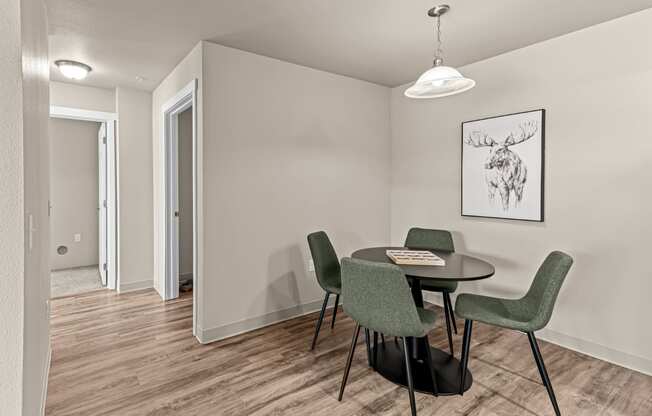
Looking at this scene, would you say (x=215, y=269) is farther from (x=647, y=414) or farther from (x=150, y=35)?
(x=647, y=414)

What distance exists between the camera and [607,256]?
251cm

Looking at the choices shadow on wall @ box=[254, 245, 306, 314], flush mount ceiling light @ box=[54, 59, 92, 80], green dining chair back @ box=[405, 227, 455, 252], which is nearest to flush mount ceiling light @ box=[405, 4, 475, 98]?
green dining chair back @ box=[405, 227, 455, 252]

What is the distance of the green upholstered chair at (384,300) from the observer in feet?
5.85

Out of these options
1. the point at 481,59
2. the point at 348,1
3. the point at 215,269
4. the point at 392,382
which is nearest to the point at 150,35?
the point at 348,1

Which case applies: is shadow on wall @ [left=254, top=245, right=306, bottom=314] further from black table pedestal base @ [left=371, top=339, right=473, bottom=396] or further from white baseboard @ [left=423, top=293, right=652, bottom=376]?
white baseboard @ [left=423, top=293, right=652, bottom=376]

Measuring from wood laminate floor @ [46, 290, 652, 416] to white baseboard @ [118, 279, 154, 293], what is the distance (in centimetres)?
92

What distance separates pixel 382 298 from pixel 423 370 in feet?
2.83

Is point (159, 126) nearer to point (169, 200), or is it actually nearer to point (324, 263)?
point (169, 200)

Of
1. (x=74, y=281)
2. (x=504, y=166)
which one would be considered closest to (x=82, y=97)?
(x=74, y=281)

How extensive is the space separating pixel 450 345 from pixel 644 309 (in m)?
1.30

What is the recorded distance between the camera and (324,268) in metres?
2.88

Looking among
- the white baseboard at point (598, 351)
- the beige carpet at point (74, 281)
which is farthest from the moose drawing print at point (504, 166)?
the beige carpet at point (74, 281)

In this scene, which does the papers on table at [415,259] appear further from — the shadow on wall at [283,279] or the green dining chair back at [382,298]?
the shadow on wall at [283,279]

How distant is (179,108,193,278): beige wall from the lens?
4.43 metres
